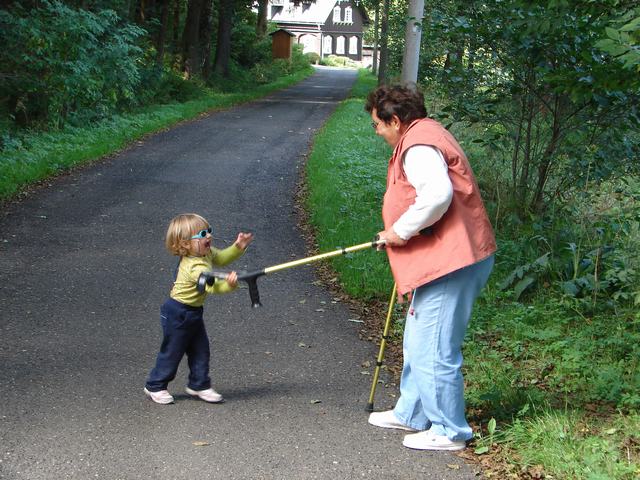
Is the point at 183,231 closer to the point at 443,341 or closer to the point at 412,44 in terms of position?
the point at 443,341

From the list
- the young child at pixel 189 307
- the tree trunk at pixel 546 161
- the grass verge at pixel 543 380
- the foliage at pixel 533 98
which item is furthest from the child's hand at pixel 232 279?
the tree trunk at pixel 546 161

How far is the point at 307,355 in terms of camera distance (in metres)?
6.42

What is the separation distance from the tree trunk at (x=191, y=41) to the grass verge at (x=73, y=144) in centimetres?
651

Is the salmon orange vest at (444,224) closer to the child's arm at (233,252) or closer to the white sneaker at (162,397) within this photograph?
the child's arm at (233,252)

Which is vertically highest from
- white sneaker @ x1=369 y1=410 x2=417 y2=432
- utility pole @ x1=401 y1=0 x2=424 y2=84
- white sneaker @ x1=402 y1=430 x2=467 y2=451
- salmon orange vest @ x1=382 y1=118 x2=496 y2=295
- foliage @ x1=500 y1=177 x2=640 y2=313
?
utility pole @ x1=401 y1=0 x2=424 y2=84

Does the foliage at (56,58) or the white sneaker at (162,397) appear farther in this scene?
the foliage at (56,58)

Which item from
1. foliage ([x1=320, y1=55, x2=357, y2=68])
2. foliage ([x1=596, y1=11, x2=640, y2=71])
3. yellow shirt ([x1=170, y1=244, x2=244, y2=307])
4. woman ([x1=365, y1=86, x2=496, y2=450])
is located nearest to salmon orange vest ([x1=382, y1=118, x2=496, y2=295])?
woman ([x1=365, y1=86, x2=496, y2=450])

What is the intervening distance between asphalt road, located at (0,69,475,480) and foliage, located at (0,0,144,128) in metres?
3.76

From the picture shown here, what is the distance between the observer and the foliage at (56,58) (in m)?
15.0

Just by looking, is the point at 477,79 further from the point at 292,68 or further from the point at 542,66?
the point at 292,68

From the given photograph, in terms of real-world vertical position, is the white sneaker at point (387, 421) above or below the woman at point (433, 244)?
below

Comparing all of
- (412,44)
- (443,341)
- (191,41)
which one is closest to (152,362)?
(443,341)

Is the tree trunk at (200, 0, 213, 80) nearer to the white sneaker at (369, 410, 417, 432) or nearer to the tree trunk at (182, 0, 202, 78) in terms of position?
the tree trunk at (182, 0, 202, 78)

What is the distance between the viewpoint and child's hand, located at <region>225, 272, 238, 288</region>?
482 cm
